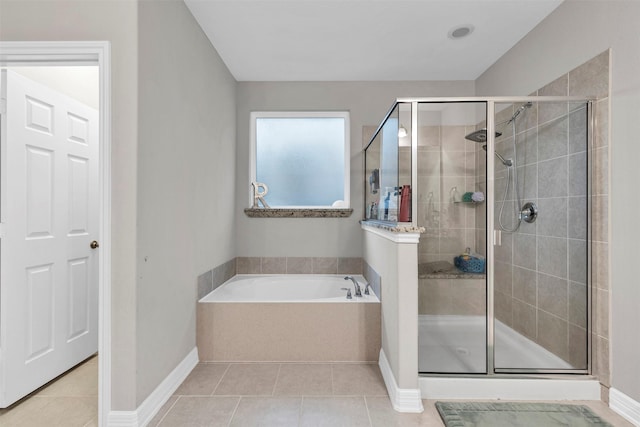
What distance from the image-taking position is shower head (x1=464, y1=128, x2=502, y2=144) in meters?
1.90

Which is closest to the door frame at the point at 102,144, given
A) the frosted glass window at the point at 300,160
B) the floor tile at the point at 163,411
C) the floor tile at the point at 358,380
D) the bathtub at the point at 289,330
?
the floor tile at the point at 163,411

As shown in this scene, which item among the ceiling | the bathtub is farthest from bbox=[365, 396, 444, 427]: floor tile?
the ceiling

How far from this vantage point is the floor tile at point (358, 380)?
1936 millimetres

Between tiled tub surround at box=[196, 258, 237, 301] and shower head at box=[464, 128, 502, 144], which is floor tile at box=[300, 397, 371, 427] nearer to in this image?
tiled tub surround at box=[196, 258, 237, 301]

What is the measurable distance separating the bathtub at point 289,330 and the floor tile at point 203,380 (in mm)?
82

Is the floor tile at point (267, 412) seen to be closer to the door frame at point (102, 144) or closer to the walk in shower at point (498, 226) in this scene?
the door frame at point (102, 144)

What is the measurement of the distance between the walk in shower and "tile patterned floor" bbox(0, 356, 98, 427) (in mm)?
1903

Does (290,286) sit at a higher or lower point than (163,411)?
higher

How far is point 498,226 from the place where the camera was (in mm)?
1928

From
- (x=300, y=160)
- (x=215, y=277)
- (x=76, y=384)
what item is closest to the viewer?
(x=76, y=384)

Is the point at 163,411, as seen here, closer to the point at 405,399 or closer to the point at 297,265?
the point at 405,399

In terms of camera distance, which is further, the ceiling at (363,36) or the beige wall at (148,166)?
the ceiling at (363,36)

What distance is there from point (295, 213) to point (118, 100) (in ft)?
6.34

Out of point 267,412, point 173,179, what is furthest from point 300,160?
point 267,412
